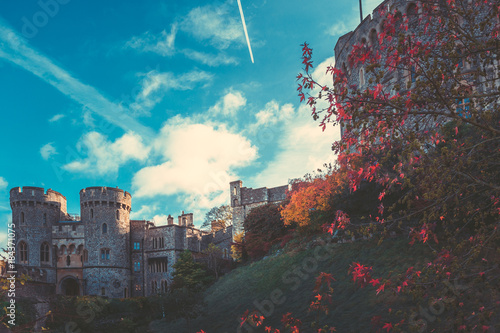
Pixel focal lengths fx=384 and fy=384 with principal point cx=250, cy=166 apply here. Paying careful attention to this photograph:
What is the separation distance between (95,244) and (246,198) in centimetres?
1653

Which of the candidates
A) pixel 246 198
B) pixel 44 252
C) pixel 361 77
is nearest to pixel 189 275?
pixel 246 198

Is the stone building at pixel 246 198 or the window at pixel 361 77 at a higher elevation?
the window at pixel 361 77

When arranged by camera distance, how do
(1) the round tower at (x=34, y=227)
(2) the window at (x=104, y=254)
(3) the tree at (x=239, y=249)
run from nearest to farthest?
1. (3) the tree at (x=239, y=249)
2. (1) the round tower at (x=34, y=227)
3. (2) the window at (x=104, y=254)

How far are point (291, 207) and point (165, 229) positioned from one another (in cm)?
2393

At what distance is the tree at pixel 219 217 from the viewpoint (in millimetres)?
58147

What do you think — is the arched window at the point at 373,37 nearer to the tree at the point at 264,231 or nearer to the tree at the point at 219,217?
the tree at the point at 264,231

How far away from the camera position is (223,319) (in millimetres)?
18266

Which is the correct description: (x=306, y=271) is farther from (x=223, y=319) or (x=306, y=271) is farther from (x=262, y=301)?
(x=223, y=319)

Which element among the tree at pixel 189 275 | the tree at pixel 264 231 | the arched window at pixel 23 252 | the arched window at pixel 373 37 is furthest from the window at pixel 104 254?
the arched window at pixel 373 37

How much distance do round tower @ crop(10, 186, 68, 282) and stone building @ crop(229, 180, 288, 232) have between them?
19126 mm

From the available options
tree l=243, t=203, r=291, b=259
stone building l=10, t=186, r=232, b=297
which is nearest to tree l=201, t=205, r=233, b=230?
stone building l=10, t=186, r=232, b=297

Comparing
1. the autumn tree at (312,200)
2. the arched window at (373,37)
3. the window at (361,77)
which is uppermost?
the arched window at (373,37)

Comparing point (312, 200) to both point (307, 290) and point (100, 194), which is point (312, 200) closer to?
point (307, 290)

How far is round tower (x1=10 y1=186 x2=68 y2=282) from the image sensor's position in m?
37.4
